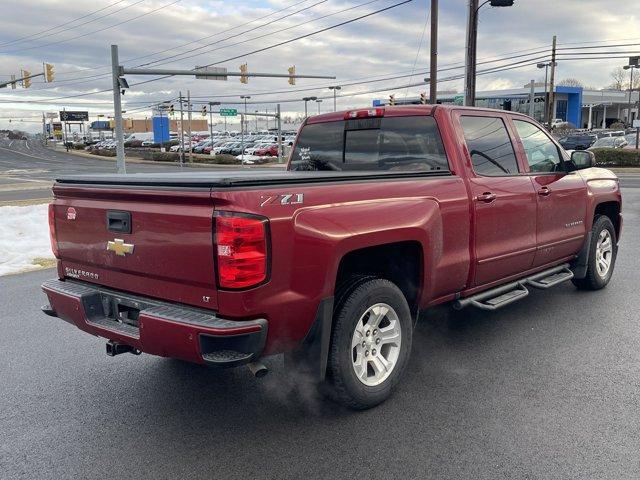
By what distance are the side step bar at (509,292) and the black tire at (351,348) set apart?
95 cm

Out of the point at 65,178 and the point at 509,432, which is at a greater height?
the point at 65,178

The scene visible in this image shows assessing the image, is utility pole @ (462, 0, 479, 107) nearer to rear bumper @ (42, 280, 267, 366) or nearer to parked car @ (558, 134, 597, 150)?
rear bumper @ (42, 280, 267, 366)

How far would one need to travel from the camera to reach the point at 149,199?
334cm

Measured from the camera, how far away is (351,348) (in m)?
3.60

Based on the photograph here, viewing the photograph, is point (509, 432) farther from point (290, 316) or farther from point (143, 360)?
point (143, 360)

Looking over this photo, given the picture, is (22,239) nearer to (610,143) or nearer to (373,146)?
(373,146)

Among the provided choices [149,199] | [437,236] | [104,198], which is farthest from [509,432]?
[104,198]

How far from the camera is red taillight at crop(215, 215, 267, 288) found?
2.95 meters

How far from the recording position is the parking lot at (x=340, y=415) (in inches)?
124

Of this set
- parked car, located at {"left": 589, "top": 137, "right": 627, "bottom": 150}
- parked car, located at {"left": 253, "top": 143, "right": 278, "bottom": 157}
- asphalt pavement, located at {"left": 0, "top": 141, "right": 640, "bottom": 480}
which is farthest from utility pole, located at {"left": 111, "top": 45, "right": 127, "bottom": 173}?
parked car, located at {"left": 589, "top": 137, "right": 627, "bottom": 150}

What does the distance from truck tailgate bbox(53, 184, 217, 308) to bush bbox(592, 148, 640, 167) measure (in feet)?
113

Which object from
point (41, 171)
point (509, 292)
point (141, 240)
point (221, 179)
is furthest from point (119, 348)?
point (41, 171)

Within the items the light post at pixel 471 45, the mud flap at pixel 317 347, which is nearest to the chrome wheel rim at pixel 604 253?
the mud flap at pixel 317 347

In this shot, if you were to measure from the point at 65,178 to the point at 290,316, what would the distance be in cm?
201
